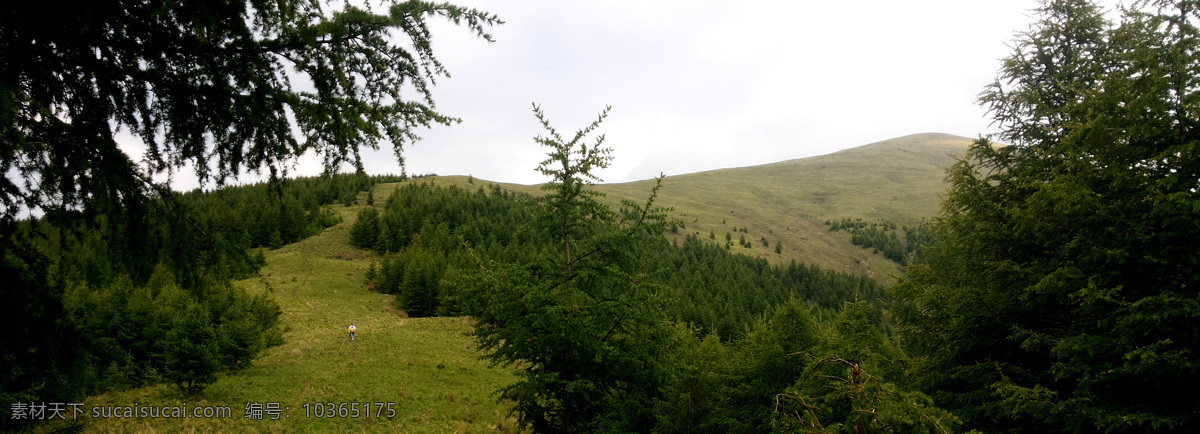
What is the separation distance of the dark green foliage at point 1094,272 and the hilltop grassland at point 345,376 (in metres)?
10.8

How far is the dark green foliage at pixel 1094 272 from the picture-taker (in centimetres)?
679

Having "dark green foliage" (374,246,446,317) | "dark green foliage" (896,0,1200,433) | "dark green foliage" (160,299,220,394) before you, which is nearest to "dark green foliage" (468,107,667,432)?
"dark green foliage" (896,0,1200,433)

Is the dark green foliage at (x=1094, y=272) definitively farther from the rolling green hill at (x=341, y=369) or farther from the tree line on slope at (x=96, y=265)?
the tree line on slope at (x=96, y=265)

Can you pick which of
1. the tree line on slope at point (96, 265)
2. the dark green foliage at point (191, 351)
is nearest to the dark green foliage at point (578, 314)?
the tree line on slope at point (96, 265)

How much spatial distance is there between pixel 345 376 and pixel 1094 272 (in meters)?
32.0

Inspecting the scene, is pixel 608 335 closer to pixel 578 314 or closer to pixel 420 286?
pixel 578 314

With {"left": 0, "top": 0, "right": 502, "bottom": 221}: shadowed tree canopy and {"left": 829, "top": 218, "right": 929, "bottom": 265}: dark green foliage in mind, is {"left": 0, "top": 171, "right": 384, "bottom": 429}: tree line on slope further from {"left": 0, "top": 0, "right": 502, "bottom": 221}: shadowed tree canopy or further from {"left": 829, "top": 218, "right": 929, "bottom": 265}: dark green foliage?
{"left": 829, "top": 218, "right": 929, "bottom": 265}: dark green foliage

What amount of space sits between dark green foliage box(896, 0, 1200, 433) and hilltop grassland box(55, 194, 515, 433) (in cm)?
1083

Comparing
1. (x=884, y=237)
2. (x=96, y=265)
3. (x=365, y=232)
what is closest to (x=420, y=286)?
(x=365, y=232)

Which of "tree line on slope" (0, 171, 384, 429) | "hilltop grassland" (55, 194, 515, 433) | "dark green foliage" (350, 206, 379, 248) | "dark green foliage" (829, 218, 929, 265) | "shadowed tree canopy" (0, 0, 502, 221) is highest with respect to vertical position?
"shadowed tree canopy" (0, 0, 502, 221)

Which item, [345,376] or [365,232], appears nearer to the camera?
[345,376]

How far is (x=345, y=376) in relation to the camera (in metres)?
28.0

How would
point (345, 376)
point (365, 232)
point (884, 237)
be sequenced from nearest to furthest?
point (345, 376) < point (365, 232) < point (884, 237)

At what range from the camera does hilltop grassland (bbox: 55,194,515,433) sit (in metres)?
19.7
